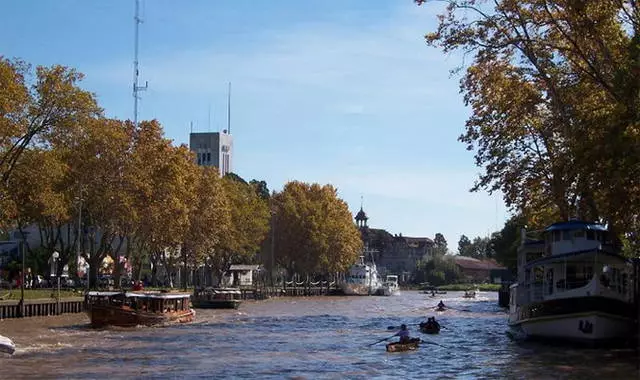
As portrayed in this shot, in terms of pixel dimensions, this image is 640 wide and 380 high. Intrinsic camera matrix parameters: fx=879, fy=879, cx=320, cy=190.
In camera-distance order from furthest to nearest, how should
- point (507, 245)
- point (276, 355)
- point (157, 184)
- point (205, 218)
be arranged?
1. point (507, 245)
2. point (205, 218)
3. point (157, 184)
4. point (276, 355)

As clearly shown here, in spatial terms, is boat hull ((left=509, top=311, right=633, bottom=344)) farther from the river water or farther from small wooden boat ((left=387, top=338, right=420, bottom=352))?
small wooden boat ((left=387, top=338, right=420, bottom=352))

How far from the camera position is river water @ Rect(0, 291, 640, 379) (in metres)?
31.1

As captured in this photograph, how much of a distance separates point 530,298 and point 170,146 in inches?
1578

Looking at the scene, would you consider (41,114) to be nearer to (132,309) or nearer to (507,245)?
Result: (132,309)

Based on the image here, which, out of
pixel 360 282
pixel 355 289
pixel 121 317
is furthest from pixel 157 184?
pixel 360 282

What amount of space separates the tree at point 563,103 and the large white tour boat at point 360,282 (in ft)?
319

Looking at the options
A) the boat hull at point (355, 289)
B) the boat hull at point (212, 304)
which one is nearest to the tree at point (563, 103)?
the boat hull at point (212, 304)

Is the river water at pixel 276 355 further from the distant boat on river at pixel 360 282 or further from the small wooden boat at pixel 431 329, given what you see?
the distant boat on river at pixel 360 282

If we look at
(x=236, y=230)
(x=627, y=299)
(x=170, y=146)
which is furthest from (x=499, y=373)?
(x=236, y=230)

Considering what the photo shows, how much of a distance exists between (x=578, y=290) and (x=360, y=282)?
4770 inches

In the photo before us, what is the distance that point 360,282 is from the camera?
6265 inches

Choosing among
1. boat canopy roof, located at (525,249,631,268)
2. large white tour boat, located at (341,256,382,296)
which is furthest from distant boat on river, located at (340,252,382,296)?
boat canopy roof, located at (525,249,631,268)

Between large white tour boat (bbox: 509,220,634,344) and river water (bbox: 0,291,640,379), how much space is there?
1046 millimetres

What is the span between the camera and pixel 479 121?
5075cm
